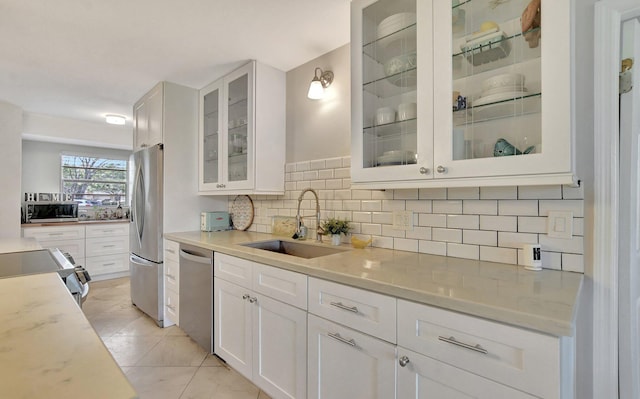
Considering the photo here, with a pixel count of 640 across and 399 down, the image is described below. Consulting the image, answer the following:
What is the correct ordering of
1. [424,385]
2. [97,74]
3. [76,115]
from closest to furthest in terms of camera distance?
[424,385] → [97,74] → [76,115]

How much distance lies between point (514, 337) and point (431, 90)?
3.28ft

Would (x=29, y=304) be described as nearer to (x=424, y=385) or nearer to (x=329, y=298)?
(x=329, y=298)

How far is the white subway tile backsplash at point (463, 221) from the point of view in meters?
1.50

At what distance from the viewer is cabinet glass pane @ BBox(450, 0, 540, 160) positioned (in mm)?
1156

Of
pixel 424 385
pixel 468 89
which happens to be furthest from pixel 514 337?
pixel 468 89

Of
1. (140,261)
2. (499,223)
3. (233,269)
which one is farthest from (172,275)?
(499,223)

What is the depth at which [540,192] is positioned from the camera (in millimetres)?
1309

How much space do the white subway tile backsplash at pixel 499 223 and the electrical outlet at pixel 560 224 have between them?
0.42 ft

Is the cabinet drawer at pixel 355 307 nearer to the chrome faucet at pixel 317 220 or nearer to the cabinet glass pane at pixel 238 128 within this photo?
the chrome faucet at pixel 317 220

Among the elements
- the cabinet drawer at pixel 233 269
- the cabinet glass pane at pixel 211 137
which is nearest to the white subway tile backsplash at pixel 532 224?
the cabinet drawer at pixel 233 269

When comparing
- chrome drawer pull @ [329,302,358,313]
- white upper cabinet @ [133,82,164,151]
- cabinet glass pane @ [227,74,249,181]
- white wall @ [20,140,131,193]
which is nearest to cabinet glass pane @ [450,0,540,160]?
chrome drawer pull @ [329,302,358,313]

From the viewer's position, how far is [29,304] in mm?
804

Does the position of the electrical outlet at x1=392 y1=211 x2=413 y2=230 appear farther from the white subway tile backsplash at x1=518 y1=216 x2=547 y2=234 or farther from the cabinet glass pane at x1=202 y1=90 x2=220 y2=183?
the cabinet glass pane at x1=202 y1=90 x2=220 y2=183

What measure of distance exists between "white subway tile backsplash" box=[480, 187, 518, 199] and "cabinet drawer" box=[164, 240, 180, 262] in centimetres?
224
